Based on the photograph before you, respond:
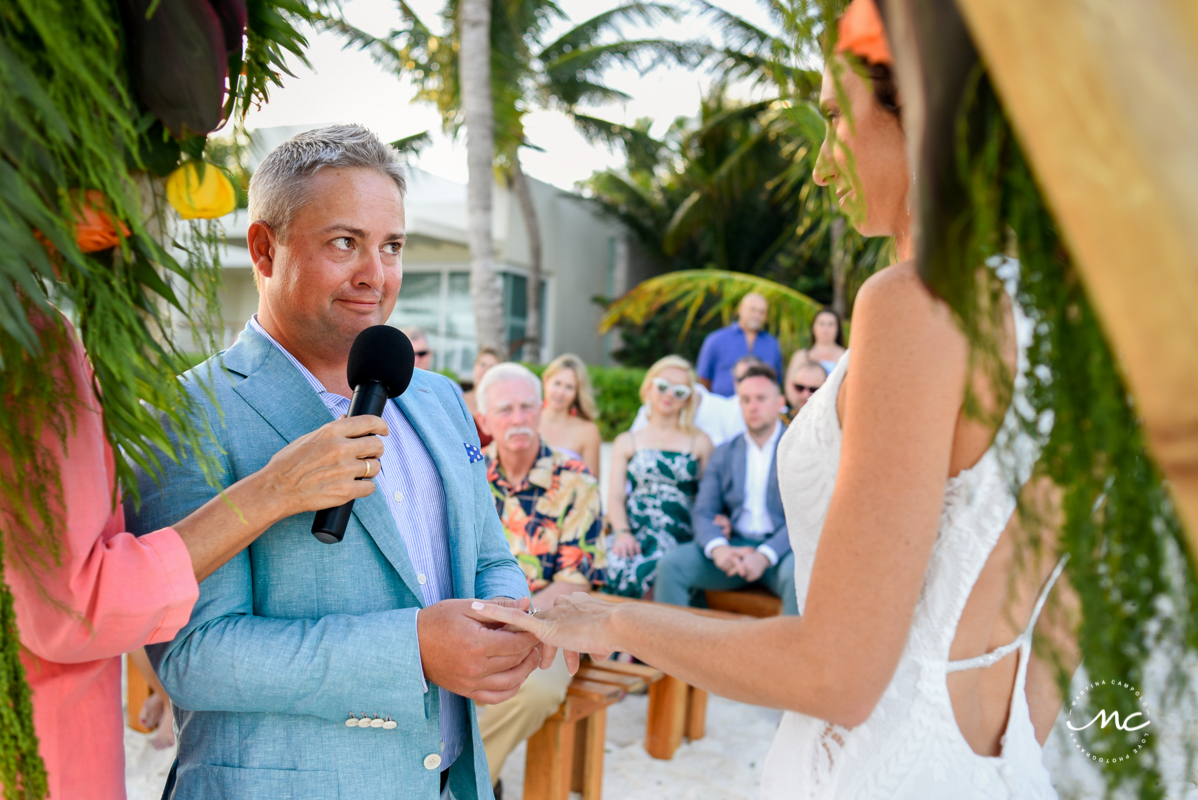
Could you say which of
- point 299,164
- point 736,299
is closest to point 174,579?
point 299,164

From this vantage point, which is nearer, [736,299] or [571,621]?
[571,621]

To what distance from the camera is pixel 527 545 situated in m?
4.89

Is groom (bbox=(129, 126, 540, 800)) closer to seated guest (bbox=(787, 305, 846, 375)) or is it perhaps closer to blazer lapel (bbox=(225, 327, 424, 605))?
blazer lapel (bbox=(225, 327, 424, 605))

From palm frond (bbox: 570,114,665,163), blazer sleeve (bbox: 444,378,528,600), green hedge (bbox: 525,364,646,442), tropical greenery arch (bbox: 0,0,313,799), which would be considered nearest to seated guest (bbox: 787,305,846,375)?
blazer sleeve (bbox: 444,378,528,600)

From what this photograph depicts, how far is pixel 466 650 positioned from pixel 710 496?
4.60 m

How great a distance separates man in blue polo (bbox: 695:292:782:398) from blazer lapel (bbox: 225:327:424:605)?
8.15m

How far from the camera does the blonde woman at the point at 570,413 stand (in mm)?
6711

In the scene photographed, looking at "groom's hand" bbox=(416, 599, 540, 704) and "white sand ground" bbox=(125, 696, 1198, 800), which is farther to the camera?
"white sand ground" bbox=(125, 696, 1198, 800)

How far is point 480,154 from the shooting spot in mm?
12227

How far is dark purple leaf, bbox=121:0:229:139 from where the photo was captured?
80 cm

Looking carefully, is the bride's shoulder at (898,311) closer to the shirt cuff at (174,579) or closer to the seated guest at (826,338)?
the shirt cuff at (174,579)

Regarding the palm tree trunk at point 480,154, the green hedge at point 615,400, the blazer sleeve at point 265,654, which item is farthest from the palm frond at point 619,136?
the blazer sleeve at point 265,654

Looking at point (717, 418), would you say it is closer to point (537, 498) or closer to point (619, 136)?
point (537, 498)

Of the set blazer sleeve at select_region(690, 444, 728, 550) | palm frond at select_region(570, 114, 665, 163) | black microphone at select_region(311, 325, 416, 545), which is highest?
palm frond at select_region(570, 114, 665, 163)
